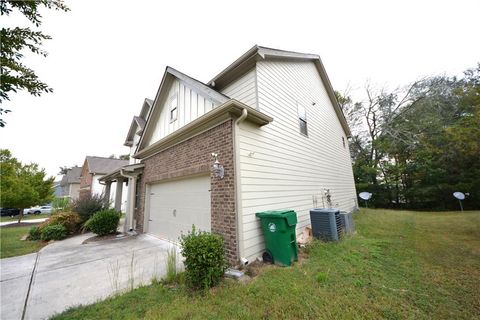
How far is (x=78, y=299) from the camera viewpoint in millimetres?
3096

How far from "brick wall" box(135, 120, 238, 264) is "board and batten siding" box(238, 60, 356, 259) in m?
0.27

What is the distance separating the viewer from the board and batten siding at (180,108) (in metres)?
5.92

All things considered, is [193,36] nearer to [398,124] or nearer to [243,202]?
[243,202]

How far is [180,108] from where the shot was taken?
6.96 metres

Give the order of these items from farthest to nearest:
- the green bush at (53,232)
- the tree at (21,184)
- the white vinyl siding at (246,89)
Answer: the tree at (21,184)
the green bush at (53,232)
the white vinyl siding at (246,89)

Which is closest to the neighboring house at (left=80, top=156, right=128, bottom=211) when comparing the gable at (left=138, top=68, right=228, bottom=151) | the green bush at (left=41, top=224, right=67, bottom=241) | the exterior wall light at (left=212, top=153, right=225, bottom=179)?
the green bush at (left=41, top=224, right=67, bottom=241)

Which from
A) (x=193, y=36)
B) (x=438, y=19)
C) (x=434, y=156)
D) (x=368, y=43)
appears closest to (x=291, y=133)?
(x=193, y=36)

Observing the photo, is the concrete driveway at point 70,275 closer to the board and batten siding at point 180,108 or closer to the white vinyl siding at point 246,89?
the board and batten siding at point 180,108

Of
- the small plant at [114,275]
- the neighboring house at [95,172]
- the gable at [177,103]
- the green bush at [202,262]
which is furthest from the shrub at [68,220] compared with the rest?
the neighboring house at [95,172]

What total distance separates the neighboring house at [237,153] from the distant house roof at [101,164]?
16.8 metres

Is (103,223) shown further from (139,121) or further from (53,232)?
(139,121)

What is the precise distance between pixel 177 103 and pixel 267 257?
245 inches

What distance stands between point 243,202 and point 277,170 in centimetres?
183

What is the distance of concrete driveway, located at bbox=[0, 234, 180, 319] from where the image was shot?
299 centimetres
